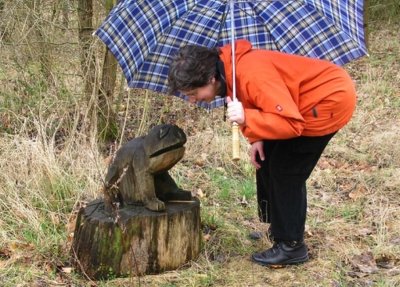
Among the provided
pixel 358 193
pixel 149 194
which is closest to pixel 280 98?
pixel 149 194

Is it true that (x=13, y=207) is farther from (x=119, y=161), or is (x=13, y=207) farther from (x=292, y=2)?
(x=292, y=2)

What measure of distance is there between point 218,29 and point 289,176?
3.58ft

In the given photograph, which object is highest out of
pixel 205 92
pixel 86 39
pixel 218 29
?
pixel 86 39

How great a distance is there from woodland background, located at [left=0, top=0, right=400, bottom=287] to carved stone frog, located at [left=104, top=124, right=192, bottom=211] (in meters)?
0.27

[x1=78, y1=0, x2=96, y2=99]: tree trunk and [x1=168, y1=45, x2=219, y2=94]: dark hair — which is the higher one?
[x1=78, y1=0, x2=96, y2=99]: tree trunk

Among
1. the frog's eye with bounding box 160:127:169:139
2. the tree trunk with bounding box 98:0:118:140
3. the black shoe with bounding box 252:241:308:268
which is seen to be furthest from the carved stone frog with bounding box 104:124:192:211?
the tree trunk with bounding box 98:0:118:140

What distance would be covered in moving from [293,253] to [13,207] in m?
2.17

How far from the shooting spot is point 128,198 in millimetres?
3654

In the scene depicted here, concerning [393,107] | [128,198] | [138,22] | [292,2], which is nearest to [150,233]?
[128,198]

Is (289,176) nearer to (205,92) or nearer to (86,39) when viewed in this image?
(205,92)

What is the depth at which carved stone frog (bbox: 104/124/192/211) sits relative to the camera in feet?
11.4

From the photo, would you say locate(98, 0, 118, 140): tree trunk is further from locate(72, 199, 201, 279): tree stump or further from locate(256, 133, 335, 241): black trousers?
locate(256, 133, 335, 241): black trousers

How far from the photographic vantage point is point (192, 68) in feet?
10.1

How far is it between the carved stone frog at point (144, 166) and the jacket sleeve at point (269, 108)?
0.60 metres
